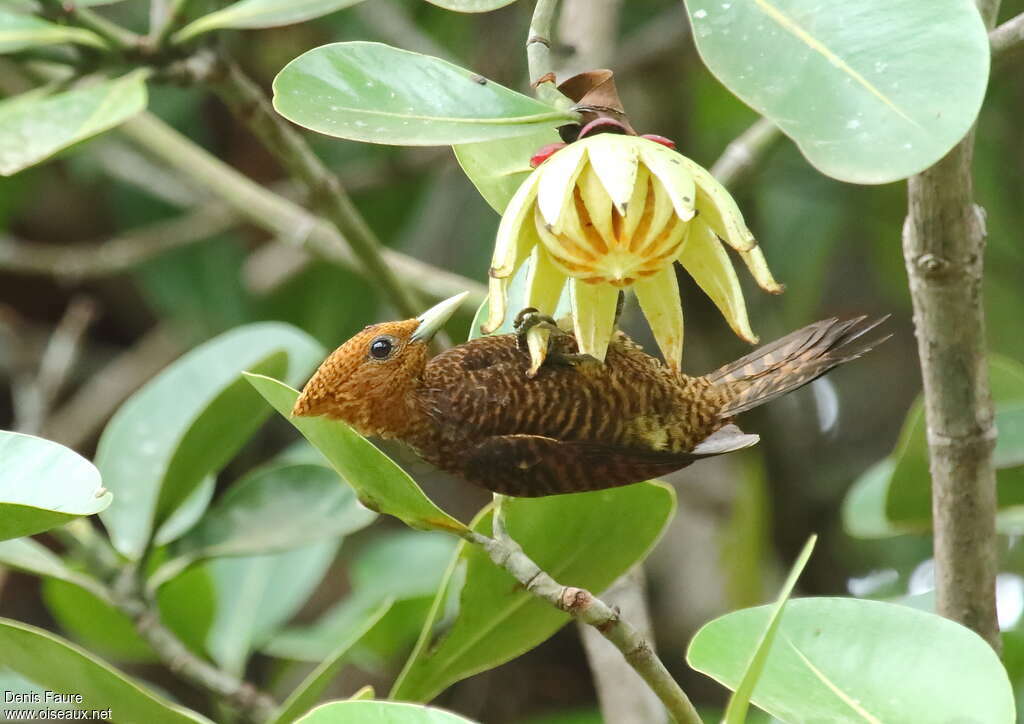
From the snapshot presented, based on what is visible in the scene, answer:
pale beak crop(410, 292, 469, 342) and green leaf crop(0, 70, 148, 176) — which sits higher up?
green leaf crop(0, 70, 148, 176)

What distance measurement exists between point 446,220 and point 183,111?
2.35ft

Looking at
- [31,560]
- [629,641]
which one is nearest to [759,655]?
[629,641]

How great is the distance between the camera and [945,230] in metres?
1.10

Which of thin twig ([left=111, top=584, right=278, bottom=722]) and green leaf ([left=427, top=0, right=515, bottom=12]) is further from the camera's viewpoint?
thin twig ([left=111, top=584, right=278, bottom=722])

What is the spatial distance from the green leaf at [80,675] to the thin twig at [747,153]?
3.11 feet

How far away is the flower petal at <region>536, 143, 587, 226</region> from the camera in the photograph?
850mm

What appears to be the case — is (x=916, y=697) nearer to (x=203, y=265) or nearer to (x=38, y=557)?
(x=38, y=557)

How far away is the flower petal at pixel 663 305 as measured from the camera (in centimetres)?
97

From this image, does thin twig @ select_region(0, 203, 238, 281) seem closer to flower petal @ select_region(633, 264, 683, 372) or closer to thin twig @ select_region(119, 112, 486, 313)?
thin twig @ select_region(119, 112, 486, 313)

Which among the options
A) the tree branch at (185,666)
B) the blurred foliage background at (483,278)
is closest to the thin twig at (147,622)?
the tree branch at (185,666)

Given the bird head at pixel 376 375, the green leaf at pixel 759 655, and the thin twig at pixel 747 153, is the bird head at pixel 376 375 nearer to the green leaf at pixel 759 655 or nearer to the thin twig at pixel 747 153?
the green leaf at pixel 759 655

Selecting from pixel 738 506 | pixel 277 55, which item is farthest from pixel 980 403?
pixel 277 55

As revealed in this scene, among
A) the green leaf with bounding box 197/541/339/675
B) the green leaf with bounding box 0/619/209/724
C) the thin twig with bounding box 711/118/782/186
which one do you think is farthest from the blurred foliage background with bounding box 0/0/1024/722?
the green leaf with bounding box 0/619/209/724

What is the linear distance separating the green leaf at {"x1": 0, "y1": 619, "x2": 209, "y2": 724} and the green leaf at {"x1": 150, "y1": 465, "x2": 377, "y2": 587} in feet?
1.13
